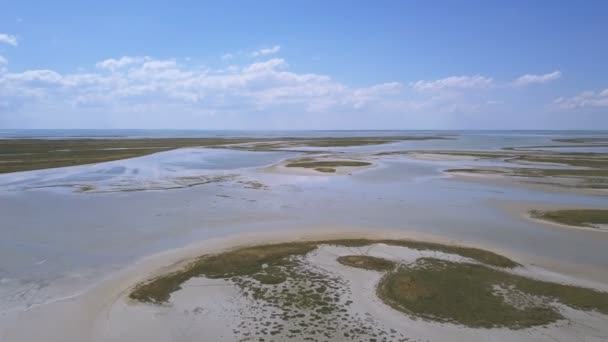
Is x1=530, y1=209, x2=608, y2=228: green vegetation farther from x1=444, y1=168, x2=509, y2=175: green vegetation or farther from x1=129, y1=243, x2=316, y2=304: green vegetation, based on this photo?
x1=444, y1=168, x2=509, y2=175: green vegetation

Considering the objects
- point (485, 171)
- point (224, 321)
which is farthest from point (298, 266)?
point (485, 171)

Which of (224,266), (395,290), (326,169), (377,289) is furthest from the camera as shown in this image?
(326,169)

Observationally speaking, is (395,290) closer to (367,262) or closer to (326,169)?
(367,262)

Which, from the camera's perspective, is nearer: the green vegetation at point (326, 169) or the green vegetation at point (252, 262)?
the green vegetation at point (252, 262)

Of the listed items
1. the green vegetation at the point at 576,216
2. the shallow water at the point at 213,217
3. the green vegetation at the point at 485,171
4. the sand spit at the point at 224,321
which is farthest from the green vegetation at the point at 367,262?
the green vegetation at the point at 485,171

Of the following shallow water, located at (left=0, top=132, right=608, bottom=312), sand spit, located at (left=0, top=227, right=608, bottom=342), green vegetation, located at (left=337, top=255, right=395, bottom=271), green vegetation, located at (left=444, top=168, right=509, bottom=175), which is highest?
green vegetation, located at (left=444, top=168, right=509, bottom=175)

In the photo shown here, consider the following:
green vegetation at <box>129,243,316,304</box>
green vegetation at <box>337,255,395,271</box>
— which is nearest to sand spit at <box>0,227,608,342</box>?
green vegetation at <box>129,243,316,304</box>

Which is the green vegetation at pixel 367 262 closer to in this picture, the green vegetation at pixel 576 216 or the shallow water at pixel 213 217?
the shallow water at pixel 213 217
